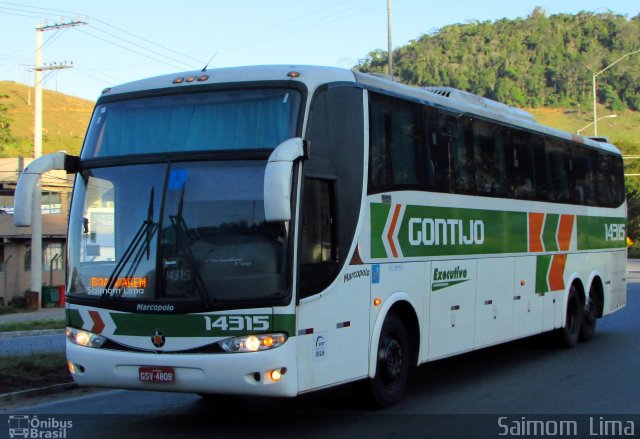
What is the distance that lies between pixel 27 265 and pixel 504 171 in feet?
125

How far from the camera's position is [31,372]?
36.5 ft

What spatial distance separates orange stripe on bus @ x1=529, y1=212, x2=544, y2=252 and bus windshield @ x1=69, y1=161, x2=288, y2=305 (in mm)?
6666

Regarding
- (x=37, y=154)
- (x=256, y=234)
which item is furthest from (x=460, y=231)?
(x=37, y=154)

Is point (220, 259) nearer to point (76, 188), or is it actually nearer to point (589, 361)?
point (76, 188)

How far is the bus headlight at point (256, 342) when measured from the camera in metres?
7.37

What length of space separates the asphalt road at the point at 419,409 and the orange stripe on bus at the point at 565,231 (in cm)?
243

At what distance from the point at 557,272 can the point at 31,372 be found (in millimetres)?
8442

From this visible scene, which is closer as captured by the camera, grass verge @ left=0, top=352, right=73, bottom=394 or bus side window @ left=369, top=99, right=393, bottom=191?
bus side window @ left=369, top=99, right=393, bottom=191

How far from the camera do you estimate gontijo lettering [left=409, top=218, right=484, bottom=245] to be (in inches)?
385

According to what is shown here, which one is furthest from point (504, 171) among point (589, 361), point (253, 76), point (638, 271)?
→ point (638, 271)

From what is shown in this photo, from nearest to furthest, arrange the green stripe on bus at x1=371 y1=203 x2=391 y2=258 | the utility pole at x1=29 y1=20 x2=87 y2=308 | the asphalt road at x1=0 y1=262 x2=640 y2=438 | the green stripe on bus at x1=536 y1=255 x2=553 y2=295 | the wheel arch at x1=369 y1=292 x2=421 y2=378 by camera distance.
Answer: the asphalt road at x1=0 y1=262 x2=640 y2=438, the wheel arch at x1=369 y1=292 x2=421 y2=378, the green stripe on bus at x1=371 y1=203 x2=391 y2=258, the green stripe on bus at x1=536 y1=255 x2=553 y2=295, the utility pole at x1=29 y1=20 x2=87 y2=308

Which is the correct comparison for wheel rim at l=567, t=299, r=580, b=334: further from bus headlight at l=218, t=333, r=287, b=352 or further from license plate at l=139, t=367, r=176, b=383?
license plate at l=139, t=367, r=176, b=383

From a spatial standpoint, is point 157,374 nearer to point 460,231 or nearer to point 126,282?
point 126,282

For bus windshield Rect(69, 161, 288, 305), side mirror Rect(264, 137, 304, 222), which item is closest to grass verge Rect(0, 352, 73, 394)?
bus windshield Rect(69, 161, 288, 305)
